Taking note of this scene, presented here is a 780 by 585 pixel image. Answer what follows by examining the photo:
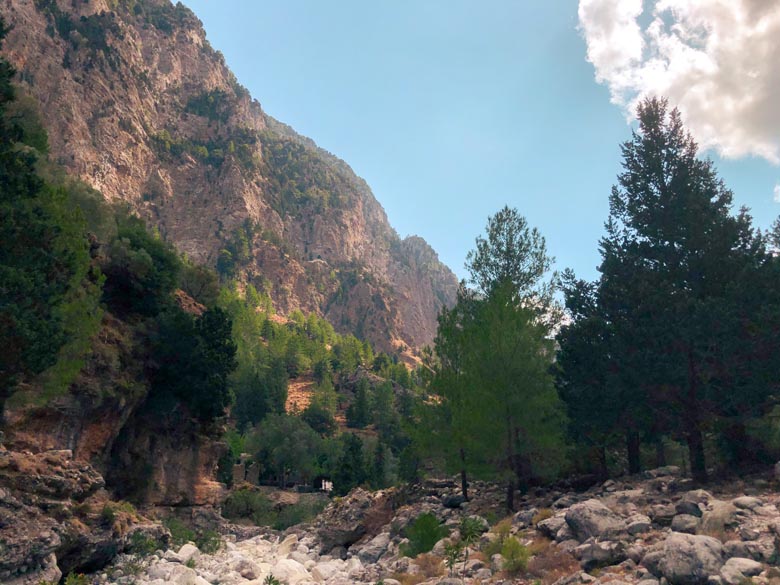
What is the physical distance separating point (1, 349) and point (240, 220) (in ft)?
505

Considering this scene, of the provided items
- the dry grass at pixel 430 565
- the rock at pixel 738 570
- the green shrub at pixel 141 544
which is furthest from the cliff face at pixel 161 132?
the rock at pixel 738 570

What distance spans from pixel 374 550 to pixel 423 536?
6001 mm

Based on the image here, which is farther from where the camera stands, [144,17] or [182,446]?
[144,17]

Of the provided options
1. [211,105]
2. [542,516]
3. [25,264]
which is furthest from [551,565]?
[211,105]

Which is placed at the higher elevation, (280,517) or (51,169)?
(51,169)

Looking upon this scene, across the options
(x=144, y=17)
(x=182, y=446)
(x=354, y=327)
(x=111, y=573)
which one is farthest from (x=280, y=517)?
(x=144, y=17)

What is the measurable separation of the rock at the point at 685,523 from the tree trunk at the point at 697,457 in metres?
6.59

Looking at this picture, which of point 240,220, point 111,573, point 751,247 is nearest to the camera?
point 111,573

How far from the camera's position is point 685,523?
13.5 m

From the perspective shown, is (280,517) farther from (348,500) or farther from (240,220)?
(240,220)

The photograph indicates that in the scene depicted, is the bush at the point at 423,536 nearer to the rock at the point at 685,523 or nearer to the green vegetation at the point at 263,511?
the rock at the point at 685,523

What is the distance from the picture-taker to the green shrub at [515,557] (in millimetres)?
13789

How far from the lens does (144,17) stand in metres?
178

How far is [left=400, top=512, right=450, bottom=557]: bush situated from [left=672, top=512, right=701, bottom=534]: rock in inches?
351
